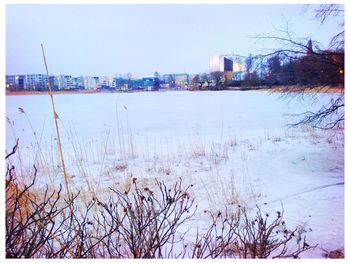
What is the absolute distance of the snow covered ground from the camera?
171 cm

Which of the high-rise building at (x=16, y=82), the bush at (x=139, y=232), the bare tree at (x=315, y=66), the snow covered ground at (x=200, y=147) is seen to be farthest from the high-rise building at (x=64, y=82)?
the bare tree at (x=315, y=66)

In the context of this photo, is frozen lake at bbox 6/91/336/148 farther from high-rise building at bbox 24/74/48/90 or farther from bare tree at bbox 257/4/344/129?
high-rise building at bbox 24/74/48/90

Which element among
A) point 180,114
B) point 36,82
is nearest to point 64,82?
point 36,82

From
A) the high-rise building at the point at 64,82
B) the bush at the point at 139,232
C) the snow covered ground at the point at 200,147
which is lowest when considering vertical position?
the bush at the point at 139,232

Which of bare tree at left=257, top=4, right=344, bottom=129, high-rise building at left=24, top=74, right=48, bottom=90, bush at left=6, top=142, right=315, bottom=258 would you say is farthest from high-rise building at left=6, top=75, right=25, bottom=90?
bare tree at left=257, top=4, right=344, bottom=129

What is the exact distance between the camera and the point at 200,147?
186cm

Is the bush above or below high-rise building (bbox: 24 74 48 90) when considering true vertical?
below

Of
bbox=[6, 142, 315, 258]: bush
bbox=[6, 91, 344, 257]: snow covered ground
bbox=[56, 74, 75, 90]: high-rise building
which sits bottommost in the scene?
bbox=[6, 142, 315, 258]: bush

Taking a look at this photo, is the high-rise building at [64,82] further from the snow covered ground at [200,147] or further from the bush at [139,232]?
the bush at [139,232]

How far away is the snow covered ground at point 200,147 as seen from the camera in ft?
5.60

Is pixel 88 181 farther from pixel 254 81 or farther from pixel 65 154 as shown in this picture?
pixel 254 81

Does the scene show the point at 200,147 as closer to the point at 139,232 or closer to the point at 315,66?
the point at 139,232

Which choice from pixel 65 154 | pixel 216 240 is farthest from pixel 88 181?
pixel 216 240
